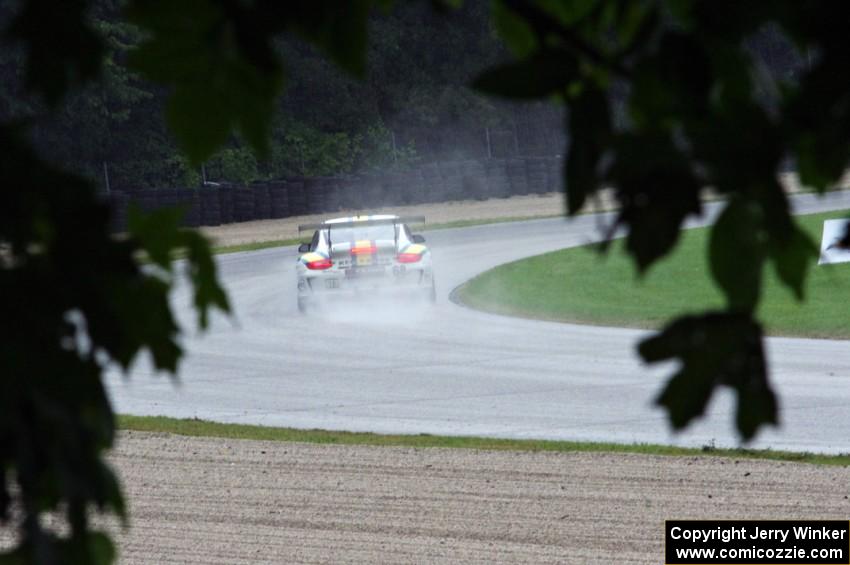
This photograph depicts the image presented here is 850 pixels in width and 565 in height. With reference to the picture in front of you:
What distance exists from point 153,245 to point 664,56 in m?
0.73

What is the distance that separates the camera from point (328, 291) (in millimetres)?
23125

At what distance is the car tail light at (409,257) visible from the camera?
23.0 metres

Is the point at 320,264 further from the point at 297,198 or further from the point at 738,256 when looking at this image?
the point at 297,198

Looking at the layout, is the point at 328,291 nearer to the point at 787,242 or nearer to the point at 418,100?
the point at 787,242

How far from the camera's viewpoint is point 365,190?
51750 mm

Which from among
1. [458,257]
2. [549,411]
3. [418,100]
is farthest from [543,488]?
[418,100]

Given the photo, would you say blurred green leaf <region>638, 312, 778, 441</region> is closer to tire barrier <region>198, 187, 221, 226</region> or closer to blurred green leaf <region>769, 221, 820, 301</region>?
blurred green leaf <region>769, 221, 820, 301</region>

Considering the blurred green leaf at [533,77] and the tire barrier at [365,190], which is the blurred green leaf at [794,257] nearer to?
the blurred green leaf at [533,77]

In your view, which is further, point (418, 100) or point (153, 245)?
point (418, 100)

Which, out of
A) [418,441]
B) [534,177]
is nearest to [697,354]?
[418,441]

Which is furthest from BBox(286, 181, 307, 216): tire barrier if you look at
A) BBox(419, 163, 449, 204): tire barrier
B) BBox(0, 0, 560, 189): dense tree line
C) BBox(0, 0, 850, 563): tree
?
BBox(0, 0, 850, 563): tree

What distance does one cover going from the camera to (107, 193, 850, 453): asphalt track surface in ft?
46.0

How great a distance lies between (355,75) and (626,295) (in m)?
23.4

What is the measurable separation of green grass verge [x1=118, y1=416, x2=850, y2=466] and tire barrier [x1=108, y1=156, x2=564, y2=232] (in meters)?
28.3
